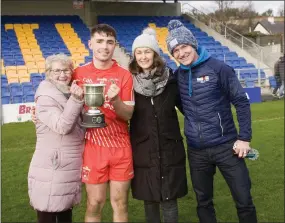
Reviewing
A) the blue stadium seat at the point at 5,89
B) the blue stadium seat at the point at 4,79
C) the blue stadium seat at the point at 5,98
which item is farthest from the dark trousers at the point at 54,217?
the blue stadium seat at the point at 4,79

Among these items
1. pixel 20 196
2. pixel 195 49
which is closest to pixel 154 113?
pixel 195 49

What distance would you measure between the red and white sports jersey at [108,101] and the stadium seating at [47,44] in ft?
35.3

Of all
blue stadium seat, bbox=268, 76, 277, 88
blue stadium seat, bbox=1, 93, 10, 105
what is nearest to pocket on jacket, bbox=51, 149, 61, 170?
blue stadium seat, bbox=1, 93, 10, 105

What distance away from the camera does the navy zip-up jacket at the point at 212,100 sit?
10.6 feet

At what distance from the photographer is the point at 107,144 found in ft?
9.80

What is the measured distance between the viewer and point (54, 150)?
303 centimetres

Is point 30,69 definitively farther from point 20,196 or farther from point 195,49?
point 195,49

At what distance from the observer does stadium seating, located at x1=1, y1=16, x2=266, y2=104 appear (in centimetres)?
1487

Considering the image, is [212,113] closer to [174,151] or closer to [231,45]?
[174,151]

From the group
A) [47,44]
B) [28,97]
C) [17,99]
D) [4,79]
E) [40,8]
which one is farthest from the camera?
[40,8]

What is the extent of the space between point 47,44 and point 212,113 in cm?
1555

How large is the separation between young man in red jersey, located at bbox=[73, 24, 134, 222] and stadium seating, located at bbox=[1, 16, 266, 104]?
10809mm

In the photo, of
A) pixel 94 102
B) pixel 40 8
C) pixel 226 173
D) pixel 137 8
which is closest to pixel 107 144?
pixel 94 102

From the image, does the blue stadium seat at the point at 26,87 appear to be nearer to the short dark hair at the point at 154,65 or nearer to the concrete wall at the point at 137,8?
the concrete wall at the point at 137,8
